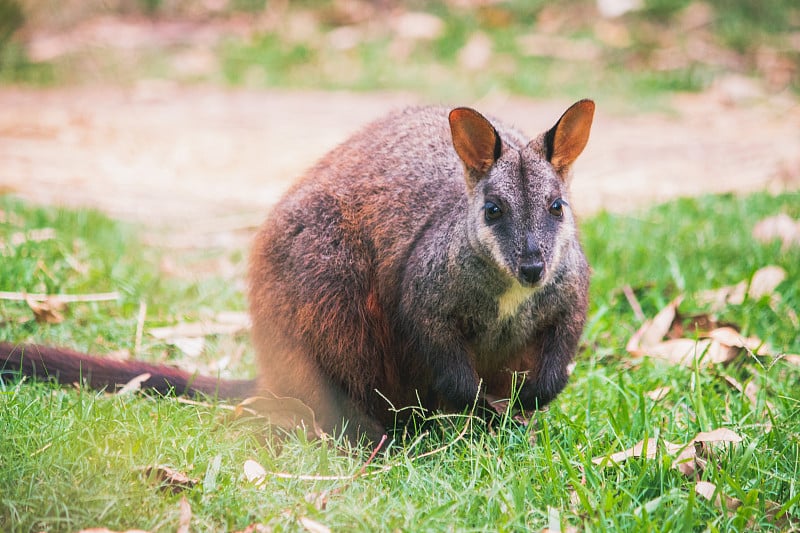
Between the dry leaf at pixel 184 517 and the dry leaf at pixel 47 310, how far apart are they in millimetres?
2191

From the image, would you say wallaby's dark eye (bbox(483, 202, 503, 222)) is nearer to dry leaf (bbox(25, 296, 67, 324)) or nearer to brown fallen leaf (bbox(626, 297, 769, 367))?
brown fallen leaf (bbox(626, 297, 769, 367))

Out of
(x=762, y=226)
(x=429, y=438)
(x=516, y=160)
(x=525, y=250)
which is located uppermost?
(x=516, y=160)

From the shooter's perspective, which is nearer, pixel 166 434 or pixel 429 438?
pixel 166 434

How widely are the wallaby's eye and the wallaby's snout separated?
0.68 feet

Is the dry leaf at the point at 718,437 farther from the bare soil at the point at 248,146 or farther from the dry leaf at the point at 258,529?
the bare soil at the point at 248,146

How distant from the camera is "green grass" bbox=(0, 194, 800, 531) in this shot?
285 centimetres

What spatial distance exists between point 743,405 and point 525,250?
1.32m

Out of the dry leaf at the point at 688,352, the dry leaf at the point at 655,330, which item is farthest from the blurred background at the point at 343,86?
the dry leaf at the point at 688,352

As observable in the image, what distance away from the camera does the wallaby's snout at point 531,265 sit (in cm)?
316

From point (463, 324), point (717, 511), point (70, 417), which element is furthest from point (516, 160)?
point (70, 417)

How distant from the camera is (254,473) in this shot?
3201 millimetres

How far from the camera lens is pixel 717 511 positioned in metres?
2.91

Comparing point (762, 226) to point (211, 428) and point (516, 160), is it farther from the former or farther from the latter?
point (211, 428)

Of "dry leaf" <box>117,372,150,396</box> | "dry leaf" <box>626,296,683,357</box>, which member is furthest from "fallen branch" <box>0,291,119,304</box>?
"dry leaf" <box>626,296,683,357</box>
